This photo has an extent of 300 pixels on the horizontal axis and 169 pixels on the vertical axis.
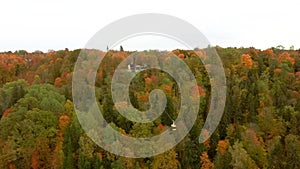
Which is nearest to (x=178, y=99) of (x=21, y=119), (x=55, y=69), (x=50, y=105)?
(x=50, y=105)

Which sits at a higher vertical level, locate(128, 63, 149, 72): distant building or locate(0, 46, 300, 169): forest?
locate(128, 63, 149, 72): distant building

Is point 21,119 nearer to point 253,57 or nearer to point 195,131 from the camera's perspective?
point 195,131

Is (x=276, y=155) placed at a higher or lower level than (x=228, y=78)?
lower

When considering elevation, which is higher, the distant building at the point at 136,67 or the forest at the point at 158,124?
the distant building at the point at 136,67

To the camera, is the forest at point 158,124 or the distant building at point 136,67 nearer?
the forest at point 158,124

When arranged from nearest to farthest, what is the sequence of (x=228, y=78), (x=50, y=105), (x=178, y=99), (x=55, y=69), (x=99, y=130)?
(x=99, y=130), (x=50, y=105), (x=178, y=99), (x=228, y=78), (x=55, y=69)

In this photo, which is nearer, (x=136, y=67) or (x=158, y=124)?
(x=158, y=124)

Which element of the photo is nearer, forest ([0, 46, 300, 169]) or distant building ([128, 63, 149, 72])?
forest ([0, 46, 300, 169])

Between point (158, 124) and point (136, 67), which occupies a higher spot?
point (136, 67)
